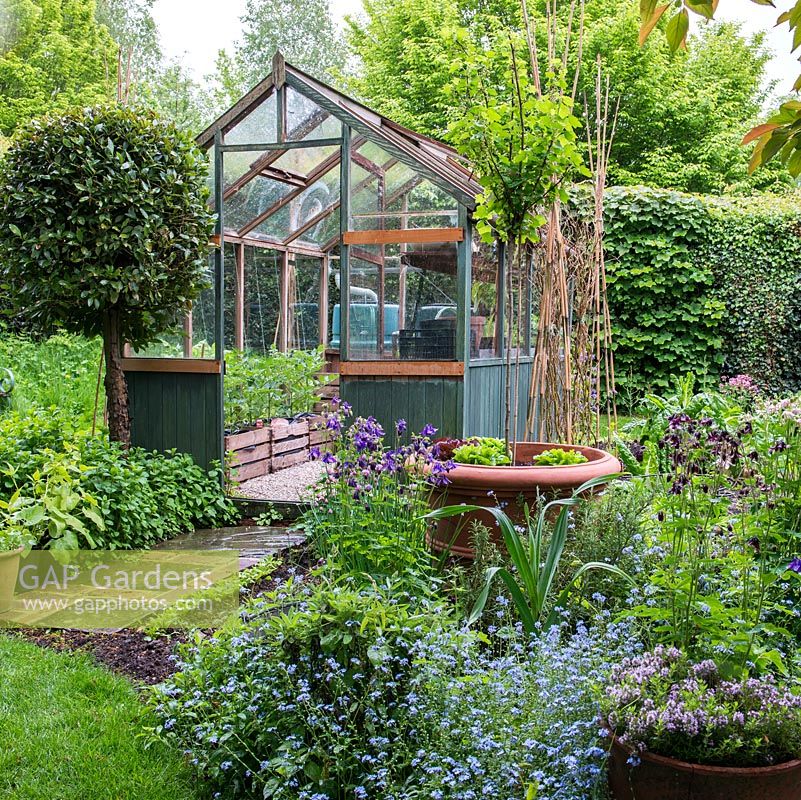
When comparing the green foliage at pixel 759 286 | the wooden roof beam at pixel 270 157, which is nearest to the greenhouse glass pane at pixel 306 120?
the wooden roof beam at pixel 270 157

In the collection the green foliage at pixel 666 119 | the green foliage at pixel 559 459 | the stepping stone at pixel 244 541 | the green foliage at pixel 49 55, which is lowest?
the stepping stone at pixel 244 541

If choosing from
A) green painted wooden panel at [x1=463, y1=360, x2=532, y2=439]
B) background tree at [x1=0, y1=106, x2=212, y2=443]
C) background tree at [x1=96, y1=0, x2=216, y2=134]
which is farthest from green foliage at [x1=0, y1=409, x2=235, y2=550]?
background tree at [x1=96, y1=0, x2=216, y2=134]

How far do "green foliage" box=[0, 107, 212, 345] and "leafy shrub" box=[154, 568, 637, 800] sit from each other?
3254 mm

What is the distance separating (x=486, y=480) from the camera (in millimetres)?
3951

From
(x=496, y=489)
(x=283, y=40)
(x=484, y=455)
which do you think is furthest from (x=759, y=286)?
(x=283, y=40)

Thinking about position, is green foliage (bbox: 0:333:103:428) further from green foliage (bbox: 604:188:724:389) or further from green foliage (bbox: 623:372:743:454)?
green foliage (bbox: 604:188:724:389)

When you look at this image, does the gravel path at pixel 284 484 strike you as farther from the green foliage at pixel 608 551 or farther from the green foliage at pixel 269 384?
the green foliage at pixel 608 551

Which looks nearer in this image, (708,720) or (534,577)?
(708,720)

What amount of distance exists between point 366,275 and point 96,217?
5.92 feet

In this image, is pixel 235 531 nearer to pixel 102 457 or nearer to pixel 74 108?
pixel 102 457

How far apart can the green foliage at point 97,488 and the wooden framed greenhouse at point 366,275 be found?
44 cm

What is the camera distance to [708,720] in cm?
191

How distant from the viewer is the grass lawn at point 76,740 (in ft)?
8.74

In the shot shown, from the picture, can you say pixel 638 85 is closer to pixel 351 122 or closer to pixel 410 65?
pixel 410 65
